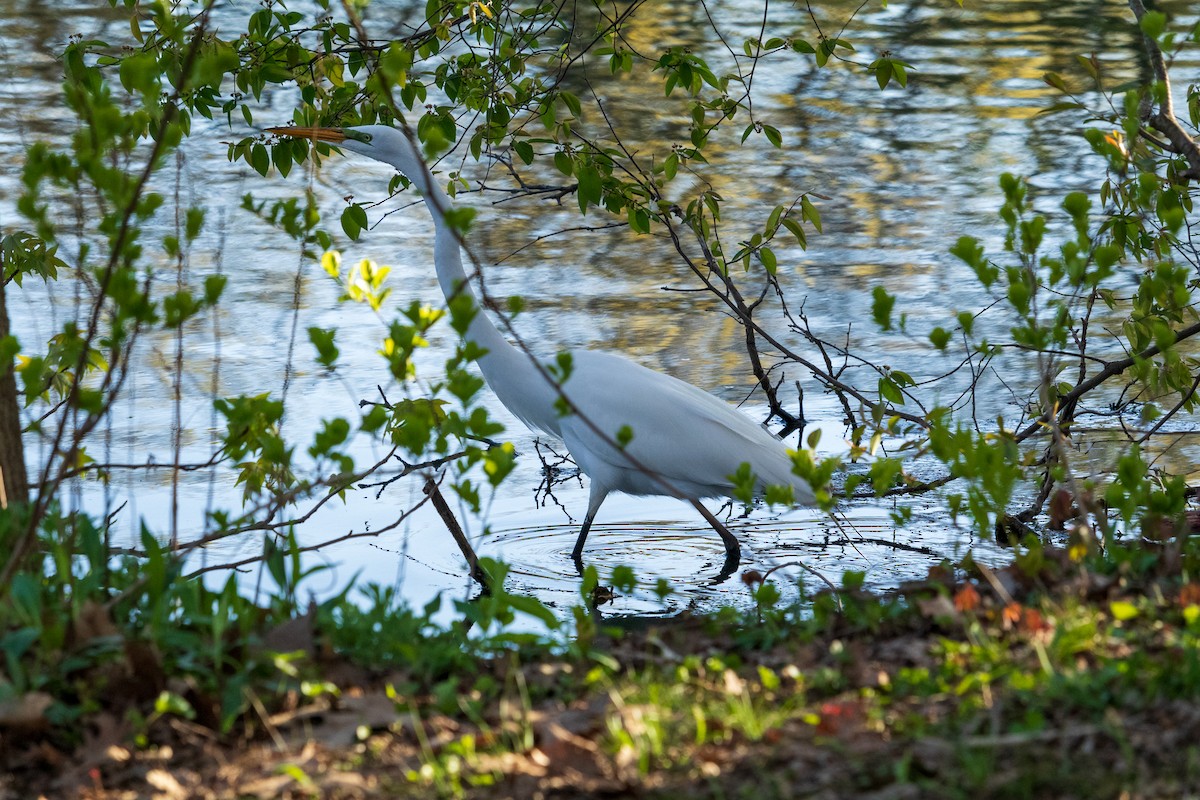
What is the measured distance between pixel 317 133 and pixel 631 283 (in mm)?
4055

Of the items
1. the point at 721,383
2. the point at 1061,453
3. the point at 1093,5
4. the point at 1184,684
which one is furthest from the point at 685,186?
the point at 1093,5

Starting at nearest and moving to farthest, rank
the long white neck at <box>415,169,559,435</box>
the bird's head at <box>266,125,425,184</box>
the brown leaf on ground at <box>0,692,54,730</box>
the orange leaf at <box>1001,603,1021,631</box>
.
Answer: the brown leaf on ground at <box>0,692,54,730</box>
the orange leaf at <box>1001,603,1021,631</box>
the bird's head at <box>266,125,425,184</box>
the long white neck at <box>415,169,559,435</box>

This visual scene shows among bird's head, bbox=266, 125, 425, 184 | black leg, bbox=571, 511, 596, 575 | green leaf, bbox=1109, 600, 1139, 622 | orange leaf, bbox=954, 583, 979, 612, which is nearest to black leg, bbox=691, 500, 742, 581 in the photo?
black leg, bbox=571, 511, 596, 575

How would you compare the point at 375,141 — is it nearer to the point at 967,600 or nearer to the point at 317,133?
the point at 317,133

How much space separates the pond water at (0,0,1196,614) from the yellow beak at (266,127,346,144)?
1.17 feet

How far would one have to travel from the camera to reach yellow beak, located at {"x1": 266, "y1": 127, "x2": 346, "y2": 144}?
15.3 ft

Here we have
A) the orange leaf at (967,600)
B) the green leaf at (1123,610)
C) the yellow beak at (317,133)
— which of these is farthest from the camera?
the yellow beak at (317,133)

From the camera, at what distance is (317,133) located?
4.66 meters

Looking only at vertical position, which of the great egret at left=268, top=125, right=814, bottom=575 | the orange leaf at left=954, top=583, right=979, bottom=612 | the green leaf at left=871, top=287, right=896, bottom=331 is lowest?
the great egret at left=268, top=125, right=814, bottom=575

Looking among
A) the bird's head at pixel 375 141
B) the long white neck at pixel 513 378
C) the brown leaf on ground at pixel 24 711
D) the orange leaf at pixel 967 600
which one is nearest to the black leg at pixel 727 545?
the long white neck at pixel 513 378

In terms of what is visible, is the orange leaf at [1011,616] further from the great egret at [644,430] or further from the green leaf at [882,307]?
the great egret at [644,430]

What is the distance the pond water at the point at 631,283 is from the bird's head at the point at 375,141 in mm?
426

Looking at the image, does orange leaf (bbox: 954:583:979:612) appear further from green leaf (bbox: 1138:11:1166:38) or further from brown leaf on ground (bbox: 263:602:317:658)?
green leaf (bbox: 1138:11:1166:38)

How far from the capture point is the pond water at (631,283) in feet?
17.8
